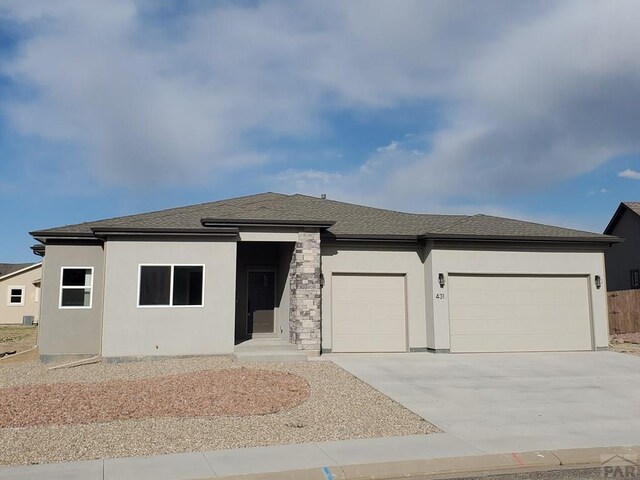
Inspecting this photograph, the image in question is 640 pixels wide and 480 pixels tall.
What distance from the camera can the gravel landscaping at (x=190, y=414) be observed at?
694 centimetres

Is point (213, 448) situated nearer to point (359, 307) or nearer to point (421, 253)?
point (359, 307)

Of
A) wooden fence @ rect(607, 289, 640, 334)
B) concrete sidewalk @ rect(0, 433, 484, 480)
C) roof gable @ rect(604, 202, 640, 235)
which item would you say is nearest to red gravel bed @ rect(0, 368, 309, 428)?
concrete sidewalk @ rect(0, 433, 484, 480)

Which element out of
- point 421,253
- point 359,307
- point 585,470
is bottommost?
point 585,470

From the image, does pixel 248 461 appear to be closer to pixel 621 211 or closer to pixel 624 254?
pixel 624 254

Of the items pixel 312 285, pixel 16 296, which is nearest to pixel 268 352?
pixel 312 285

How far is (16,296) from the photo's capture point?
37.8m

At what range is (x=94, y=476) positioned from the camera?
5766 mm

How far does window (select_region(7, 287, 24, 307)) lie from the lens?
3762 cm

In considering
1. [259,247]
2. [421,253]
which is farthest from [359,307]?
[259,247]

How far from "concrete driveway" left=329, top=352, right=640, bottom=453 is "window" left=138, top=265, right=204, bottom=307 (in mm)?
4380

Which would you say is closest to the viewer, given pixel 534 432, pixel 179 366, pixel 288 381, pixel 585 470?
pixel 585 470

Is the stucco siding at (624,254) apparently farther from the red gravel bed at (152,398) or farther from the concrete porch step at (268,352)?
the red gravel bed at (152,398)

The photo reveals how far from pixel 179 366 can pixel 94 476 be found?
7.45m

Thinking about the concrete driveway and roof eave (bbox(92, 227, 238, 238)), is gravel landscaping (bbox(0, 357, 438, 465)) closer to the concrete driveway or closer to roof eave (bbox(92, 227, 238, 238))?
the concrete driveway
